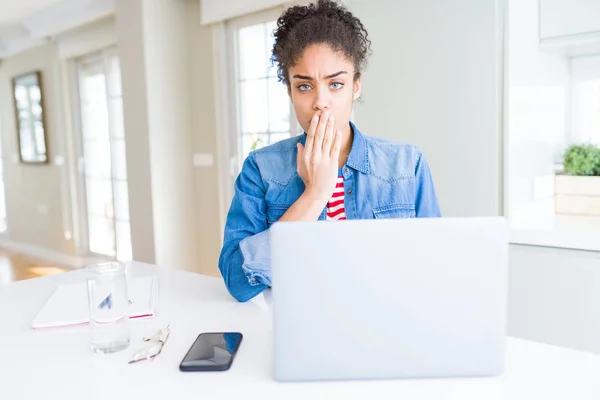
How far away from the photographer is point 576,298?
190 cm

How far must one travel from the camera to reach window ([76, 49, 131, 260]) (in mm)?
4742

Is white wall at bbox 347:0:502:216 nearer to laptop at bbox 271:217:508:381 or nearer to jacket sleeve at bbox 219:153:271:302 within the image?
jacket sleeve at bbox 219:153:271:302

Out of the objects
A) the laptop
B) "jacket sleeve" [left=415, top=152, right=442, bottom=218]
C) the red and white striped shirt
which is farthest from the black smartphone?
"jacket sleeve" [left=415, top=152, right=442, bottom=218]

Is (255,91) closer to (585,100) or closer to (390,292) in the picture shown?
(585,100)

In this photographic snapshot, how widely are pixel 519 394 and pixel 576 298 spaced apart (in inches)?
54.1

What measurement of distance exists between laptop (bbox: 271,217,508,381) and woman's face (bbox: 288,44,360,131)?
1.68 ft

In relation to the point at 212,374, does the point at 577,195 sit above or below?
above

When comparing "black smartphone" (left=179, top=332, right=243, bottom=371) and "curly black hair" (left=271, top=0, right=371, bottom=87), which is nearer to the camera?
"black smartphone" (left=179, top=332, right=243, bottom=371)

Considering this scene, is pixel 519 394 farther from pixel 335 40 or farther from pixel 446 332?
pixel 335 40

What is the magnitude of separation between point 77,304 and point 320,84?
2.36ft

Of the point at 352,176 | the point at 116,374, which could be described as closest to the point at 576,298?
the point at 352,176

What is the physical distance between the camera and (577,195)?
7.46ft

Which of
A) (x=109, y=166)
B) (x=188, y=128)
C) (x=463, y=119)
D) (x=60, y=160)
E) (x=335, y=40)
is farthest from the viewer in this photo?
(x=60, y=160)

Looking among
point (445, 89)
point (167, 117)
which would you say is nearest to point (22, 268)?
point (167, 117)
